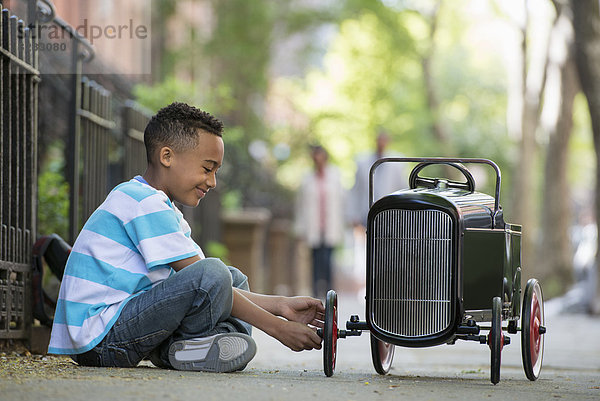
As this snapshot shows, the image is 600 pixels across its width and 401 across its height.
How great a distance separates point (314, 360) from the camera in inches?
297

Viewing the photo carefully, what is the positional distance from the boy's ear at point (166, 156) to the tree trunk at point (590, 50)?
1141 cm

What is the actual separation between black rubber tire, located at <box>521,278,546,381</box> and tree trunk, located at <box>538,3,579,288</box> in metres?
15.8

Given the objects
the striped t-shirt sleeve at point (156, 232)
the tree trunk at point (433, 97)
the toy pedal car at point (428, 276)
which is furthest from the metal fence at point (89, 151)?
the tree trunk at point (433, 97)

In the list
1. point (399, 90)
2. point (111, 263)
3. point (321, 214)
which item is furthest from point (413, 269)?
point (399, 90)

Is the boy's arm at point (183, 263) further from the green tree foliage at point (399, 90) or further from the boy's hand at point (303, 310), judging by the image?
the green tree foliage at point (399, 90)

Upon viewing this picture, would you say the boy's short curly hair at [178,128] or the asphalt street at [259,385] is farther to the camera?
the boy's short curly hair at [178,128]

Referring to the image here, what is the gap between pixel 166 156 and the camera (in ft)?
16.6

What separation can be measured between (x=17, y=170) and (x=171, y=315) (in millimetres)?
1825

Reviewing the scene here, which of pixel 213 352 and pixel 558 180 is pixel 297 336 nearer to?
pixel 213 352

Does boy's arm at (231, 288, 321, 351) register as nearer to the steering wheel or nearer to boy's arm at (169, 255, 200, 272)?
boy's arm at (169, 255, 200, 272)

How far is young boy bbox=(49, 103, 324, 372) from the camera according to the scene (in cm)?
474

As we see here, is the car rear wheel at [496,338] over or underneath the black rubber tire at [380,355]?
over

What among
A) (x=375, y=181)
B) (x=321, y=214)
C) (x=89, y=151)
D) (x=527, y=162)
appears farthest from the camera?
(x=527, y=162)

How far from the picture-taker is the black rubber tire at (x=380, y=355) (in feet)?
18.1
